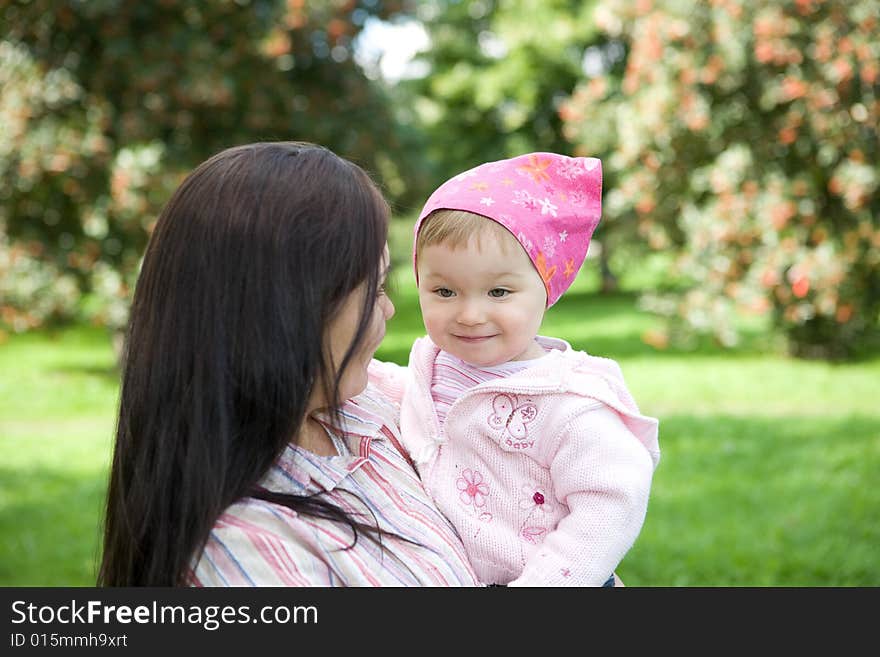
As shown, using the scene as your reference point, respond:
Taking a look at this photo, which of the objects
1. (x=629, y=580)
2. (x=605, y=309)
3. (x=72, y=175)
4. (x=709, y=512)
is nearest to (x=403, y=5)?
(x=72, y=175)

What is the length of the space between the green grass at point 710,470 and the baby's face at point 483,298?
206 millimetres

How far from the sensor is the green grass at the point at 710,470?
5.09m

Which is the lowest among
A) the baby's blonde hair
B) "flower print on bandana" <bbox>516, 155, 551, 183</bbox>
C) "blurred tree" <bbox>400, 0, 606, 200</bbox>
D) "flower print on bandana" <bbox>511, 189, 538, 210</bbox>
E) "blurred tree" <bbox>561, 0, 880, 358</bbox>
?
the baby's blonde hair

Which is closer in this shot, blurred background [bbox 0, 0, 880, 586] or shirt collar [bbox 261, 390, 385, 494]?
shirt collar [bbox 261, 390, 385, 494]

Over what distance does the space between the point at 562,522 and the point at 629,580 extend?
318cm

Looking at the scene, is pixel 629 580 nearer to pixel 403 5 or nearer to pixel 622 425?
pixel 622 425

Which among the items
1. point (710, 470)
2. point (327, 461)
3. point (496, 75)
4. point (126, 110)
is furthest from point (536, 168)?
point (496, 75)

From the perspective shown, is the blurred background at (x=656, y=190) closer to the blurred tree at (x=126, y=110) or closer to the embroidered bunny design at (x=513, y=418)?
the blurred tree at (x=126, y=110)

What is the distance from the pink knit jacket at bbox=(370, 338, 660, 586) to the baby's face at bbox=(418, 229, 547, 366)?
0.26ft

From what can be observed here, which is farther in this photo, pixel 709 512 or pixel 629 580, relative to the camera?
pixel 709 512

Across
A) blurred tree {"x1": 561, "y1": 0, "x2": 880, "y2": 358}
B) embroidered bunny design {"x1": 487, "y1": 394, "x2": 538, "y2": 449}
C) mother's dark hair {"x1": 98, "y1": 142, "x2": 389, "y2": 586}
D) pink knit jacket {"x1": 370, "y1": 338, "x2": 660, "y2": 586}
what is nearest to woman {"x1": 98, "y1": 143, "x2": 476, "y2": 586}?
mother's dark hair {"x1": 98, "y1": 142, "x2": 389, "y2": 586}

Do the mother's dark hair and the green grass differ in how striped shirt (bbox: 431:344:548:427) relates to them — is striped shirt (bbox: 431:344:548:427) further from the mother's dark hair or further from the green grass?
the mother's dark hair

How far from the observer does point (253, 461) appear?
1.59m

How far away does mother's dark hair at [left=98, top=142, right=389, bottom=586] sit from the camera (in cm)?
154
